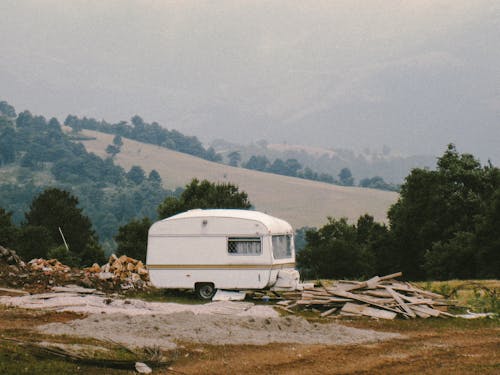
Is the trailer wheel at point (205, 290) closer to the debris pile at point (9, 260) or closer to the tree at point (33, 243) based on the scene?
the debris pile at point (9, 260)

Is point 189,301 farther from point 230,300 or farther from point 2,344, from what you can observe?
point 2,344

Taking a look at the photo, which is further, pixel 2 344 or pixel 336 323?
pixel 336 323

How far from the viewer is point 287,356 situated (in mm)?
16188

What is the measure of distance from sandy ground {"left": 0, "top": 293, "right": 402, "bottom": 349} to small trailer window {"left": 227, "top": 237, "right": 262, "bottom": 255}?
3.65m

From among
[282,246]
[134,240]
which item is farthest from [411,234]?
[282,246]

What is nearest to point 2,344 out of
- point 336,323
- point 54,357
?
point 54,357

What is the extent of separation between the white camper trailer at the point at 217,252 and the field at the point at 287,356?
7.63 m

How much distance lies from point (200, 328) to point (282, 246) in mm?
9950

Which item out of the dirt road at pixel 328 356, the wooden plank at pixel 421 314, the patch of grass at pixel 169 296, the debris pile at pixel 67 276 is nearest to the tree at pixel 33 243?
the debris pile at pixel 67 276

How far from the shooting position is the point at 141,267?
109 ft

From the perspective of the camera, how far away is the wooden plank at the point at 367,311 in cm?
2332

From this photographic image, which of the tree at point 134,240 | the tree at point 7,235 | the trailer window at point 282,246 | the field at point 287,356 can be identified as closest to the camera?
the field at point 287,356

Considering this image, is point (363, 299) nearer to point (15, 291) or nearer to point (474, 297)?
point (474, 297)

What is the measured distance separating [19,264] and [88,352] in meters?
18.6
